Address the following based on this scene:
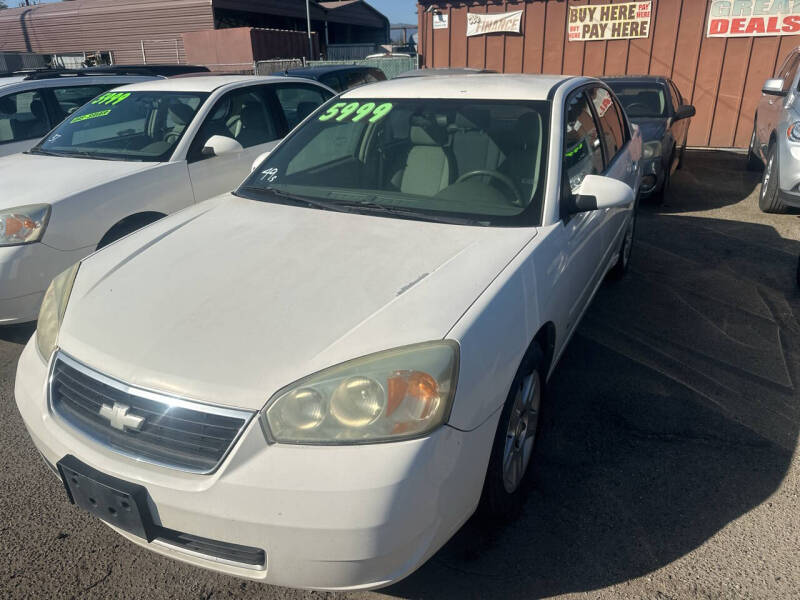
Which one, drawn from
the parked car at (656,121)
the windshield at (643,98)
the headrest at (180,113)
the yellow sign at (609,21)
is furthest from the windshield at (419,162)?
the yellow sign at (609,21)

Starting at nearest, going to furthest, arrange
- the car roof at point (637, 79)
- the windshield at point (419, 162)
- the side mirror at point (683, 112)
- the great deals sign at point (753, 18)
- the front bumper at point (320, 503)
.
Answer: the front bumper at point (320, 503), the windshield at point (419, 162), the side mirror at point (683, 112), the car roof at point (637, 79), the great deals sign at point (753, 18)

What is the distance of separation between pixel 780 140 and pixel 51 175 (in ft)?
21.1

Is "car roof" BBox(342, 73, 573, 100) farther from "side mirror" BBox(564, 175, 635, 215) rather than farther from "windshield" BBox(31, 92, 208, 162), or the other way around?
"windshield" BBox(31, 92, 208, 162)

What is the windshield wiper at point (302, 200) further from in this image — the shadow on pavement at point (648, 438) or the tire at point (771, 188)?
the tire at point (771, 188)

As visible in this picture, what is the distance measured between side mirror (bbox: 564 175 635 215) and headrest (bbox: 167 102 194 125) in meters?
3.20

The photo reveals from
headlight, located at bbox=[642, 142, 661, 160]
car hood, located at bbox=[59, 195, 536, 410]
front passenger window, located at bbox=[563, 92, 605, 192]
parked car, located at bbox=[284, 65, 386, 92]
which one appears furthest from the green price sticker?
parked car, located at bbox=[284, 65, 386, 92]

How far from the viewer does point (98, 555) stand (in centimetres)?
229

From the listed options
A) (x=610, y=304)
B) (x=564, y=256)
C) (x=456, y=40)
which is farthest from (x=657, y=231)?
(x=456, y=40)

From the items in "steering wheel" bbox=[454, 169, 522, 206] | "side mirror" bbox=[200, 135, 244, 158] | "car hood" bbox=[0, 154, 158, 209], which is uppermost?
"steering wheel" bbox=[454, 169, 522, 206]

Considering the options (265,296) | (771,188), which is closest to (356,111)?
(265,296)

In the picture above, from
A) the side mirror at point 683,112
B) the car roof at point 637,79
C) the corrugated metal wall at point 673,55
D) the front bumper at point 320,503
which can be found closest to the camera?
the front bumper at point 320,503

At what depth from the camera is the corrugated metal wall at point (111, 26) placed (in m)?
27.3

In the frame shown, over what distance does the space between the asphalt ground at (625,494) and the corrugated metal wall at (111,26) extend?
27163mm

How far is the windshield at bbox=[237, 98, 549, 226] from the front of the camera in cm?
274
